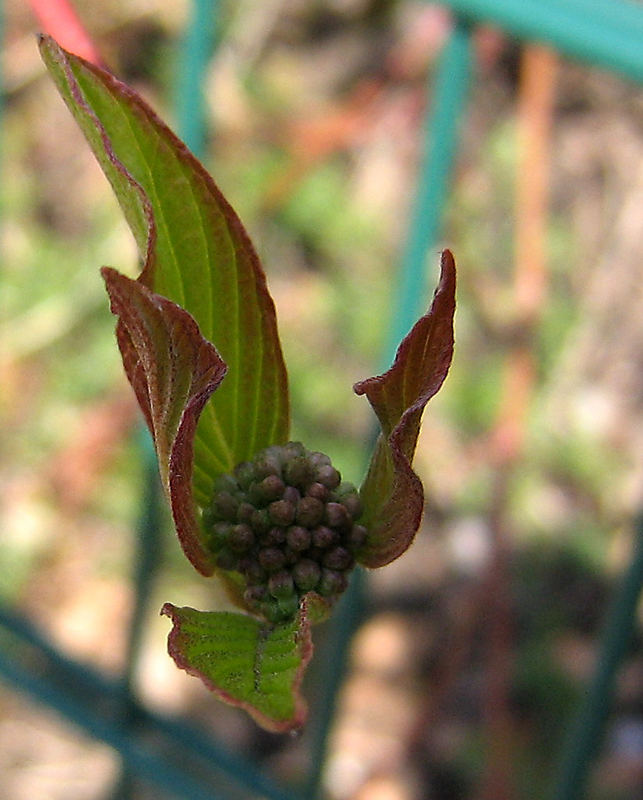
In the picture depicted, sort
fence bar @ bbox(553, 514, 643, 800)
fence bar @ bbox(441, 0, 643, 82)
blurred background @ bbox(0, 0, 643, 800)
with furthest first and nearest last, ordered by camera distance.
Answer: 1. blurred background @ bbox(0, 0, 643, 800)
2. fence bar @ bbox(553, 514, 643, 800)
3. fence bar @ bbox(441, 0, 643, 82)

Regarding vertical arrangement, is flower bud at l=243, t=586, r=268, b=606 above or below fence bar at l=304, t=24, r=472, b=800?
below

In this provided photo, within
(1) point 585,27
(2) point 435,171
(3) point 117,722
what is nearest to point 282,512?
(1) point 585,27

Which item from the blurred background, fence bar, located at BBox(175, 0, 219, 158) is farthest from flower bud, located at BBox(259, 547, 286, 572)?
the blurred background

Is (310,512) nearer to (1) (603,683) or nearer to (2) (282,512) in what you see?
(2) (282,512)

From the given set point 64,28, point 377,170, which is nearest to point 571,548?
point 377,170

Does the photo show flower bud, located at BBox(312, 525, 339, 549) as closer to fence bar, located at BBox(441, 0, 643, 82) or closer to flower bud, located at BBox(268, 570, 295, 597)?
flower bud, located at BBox(268, 570, 295, 597)

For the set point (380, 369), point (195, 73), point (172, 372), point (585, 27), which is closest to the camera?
point (172, 372)

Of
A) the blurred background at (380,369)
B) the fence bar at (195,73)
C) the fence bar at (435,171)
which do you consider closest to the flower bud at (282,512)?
the fence bar at (435,171)

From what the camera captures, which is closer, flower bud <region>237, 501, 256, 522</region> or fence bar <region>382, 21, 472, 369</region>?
flower bud <region>237, 501, 256, 522</region>
